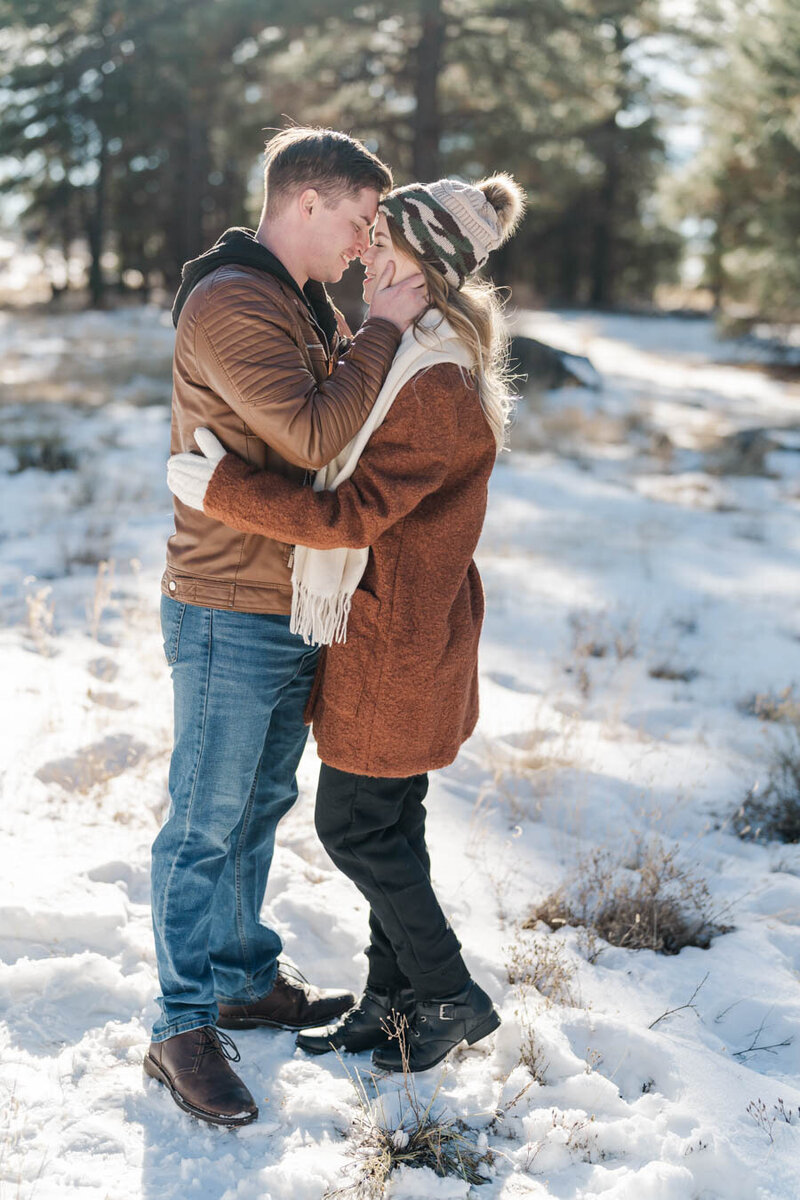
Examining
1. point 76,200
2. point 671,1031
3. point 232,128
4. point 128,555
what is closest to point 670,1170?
point 671,1031

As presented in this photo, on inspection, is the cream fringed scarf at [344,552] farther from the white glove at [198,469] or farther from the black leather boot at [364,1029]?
the black leather boot at [364,1029]

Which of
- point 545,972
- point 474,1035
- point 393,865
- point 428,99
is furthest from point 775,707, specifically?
point 428,99

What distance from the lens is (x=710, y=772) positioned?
4.49m

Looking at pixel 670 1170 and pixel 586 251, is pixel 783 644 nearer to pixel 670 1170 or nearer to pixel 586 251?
pixel 670 1170

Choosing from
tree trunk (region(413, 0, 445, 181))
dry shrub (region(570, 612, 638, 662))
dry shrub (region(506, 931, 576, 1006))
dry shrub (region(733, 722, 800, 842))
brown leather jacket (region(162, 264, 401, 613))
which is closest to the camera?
brown leather jacket (region(162, 264, 401, 613))

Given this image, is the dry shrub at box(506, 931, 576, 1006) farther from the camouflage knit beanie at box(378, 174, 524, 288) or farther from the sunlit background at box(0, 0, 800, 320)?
the sunlit background at box(0, 0, 800, 320)

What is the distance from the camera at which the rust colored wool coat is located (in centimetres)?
222

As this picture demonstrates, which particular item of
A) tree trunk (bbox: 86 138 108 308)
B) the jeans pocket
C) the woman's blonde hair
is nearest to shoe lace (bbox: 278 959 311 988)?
the jeans pocket

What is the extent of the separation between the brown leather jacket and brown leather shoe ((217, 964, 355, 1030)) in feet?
4.07

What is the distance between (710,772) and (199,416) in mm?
3116

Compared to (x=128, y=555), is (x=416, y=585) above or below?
above

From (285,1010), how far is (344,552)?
1.45 m

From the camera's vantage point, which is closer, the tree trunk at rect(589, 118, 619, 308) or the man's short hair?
the man's short hair

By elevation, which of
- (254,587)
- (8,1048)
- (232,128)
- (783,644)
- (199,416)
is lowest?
(783,644)
